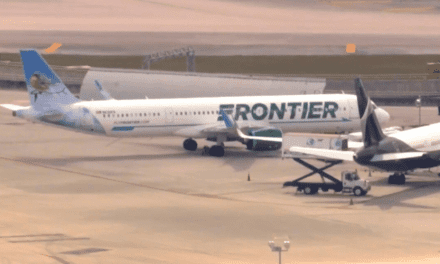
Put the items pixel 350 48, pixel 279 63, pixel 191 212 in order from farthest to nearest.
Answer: pixel 279 63 → pixel 350 48 → pixel 191 212

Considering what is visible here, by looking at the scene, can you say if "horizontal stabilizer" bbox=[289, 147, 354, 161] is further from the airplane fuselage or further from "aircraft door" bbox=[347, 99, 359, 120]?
"aircraft door" bbox=[347, 99, 359, 120]

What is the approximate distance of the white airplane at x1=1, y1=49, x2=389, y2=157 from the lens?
66688 millimetres

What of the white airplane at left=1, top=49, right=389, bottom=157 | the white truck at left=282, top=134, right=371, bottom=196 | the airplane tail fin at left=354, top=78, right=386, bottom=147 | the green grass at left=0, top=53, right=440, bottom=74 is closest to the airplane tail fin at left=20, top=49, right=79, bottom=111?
the white airplane at left=1, top=49, right=389, bottom=157

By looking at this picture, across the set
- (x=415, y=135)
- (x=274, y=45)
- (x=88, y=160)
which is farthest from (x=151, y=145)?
(x=274, y=45)

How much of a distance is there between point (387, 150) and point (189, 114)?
22543 mm

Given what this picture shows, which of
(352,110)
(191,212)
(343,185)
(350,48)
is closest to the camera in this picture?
(191,212)

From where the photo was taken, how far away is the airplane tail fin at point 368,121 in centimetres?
4869

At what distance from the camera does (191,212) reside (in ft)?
151

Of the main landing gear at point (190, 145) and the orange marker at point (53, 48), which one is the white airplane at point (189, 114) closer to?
the main landing gear at point (190, 145)

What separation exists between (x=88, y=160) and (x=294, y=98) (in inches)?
704

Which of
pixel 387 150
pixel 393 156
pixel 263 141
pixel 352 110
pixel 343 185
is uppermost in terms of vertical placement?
pixel 352 110

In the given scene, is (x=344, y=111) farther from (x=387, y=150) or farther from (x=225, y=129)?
(x=387, y=150)

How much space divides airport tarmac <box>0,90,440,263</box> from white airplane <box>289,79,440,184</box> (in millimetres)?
1920

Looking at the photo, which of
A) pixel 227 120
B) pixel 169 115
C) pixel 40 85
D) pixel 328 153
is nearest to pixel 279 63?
pixel 169 115
